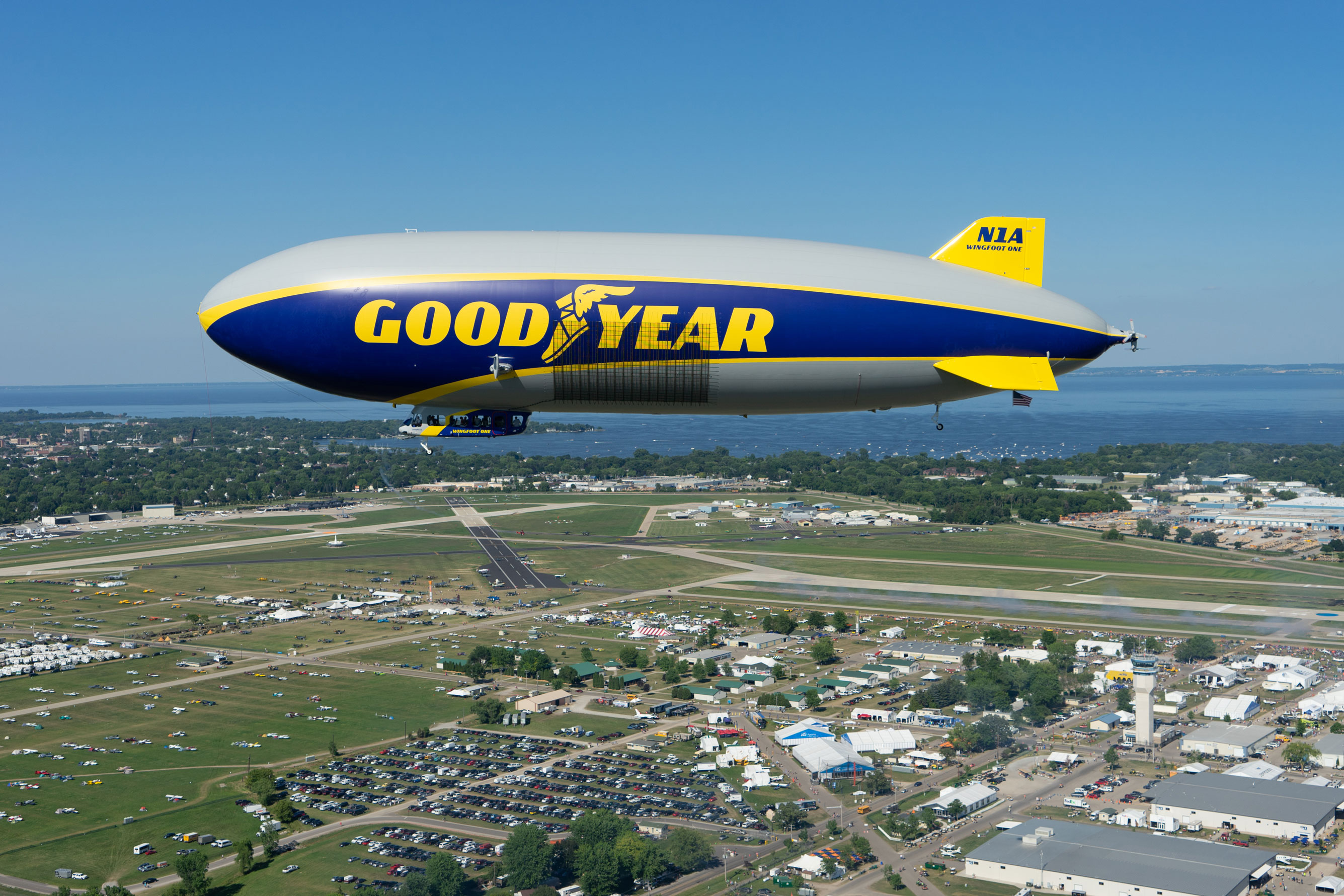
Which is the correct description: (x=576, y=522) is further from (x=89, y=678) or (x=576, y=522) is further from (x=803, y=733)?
(x=803, y=733)

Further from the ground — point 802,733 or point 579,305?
point 579,305

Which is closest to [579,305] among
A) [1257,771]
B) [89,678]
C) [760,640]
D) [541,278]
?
[541,278]

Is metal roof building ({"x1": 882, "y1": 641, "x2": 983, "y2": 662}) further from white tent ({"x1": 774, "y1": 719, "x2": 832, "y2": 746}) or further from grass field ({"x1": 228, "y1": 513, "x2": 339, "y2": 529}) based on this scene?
grass field ({"x1": 228, "y1": 513, "x2": 339, "y2": 529})

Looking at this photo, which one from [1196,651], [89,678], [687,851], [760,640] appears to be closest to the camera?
[687,851]

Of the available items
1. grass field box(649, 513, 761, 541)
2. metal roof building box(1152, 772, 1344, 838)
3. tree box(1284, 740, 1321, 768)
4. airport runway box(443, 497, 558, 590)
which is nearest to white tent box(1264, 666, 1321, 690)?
tree box(1284, 740, 1321, 768)

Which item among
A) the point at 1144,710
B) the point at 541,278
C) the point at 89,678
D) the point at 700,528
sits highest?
the point at 541,278

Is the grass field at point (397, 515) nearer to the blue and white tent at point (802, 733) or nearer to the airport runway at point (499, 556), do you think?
the airport runway at point (499, 556)

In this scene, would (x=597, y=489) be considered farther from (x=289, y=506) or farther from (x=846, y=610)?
(x=846, y=610)
